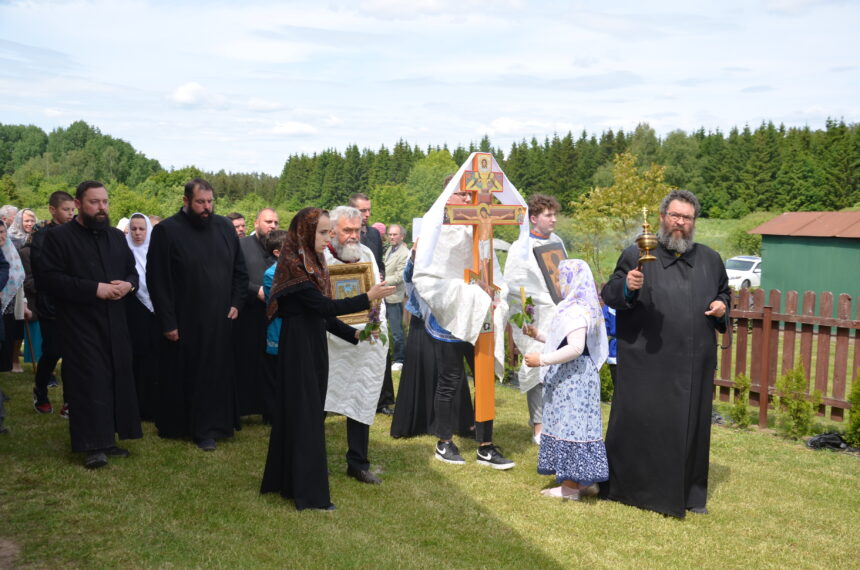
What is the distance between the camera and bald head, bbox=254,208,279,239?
26.7 feet

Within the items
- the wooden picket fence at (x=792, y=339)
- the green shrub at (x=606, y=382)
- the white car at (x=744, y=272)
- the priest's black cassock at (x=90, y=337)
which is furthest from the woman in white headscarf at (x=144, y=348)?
the white car at (x=744, y=272)

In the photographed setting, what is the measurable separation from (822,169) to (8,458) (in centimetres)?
6459

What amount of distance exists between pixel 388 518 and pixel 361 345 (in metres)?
1.43

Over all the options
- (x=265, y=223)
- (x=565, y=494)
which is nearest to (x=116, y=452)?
(x=265, y=223)

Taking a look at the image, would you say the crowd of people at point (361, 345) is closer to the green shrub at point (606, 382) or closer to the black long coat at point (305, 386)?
the black long coat at point (305, 386)

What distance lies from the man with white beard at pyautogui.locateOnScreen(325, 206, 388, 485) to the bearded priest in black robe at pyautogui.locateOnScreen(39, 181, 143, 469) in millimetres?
1676

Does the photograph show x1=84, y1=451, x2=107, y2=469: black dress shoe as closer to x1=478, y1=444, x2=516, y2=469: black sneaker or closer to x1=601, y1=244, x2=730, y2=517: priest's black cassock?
x1=478, y1=444, x2=516, y2=469: black sneaker

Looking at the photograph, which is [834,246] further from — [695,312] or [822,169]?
[822,169]

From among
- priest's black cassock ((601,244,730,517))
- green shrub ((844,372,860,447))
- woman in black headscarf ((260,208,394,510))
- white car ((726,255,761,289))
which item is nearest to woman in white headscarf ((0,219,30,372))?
woman in black headscarf ((260,208,394,510))

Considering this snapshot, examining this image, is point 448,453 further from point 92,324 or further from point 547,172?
point 547,172

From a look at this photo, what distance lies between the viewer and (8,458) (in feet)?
20.7

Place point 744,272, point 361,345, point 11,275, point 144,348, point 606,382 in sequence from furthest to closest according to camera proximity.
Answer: point 744,272 → point 606,382 → point 144,348 → point 11,275 → point 361,345

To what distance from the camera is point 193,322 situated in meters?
6.92

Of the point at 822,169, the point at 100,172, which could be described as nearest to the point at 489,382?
the point at 822,169
